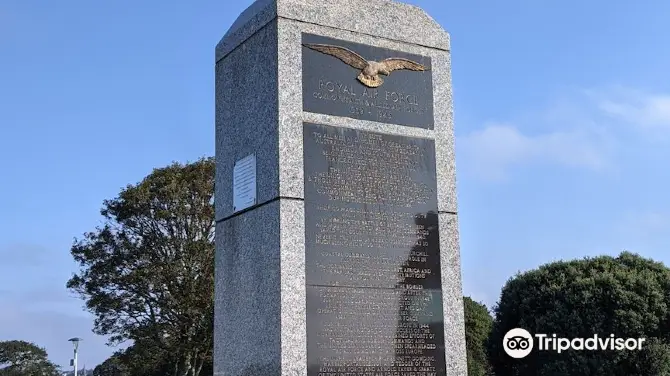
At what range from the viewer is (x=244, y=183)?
27.9ft

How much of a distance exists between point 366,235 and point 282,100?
1562 millimetres

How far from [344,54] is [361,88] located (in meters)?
0.39

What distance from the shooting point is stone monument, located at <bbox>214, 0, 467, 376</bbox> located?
25.8ft

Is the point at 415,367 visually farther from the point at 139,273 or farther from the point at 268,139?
the point at 139,273

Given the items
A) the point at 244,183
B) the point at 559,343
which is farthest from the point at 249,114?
the point at 559,343

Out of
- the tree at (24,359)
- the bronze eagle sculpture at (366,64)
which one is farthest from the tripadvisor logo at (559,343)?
the tree at (24,359)

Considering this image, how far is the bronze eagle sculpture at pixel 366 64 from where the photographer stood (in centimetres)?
856

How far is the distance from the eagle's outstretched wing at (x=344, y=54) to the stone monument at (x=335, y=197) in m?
0.01

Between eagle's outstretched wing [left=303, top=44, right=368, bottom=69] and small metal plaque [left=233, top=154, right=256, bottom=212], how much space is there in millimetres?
1301

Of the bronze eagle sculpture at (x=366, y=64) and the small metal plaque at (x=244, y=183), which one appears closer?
the small metal plaque at (x=244, y=183)

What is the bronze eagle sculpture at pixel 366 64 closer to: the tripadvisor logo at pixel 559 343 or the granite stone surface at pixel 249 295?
the granite stone surface at pixel 249 295

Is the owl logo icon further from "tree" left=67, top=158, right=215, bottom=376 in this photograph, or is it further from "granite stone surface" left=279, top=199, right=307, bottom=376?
"tree" left=67, top=158, right=215, bottom=376

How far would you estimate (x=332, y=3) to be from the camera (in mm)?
8711

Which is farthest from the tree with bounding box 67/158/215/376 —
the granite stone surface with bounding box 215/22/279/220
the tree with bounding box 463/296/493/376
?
the granite stone surface with bounding box 215/22/279/220
